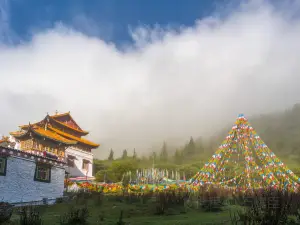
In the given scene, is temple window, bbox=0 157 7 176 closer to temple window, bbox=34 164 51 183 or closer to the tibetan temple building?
temple window, bbox=34 164 51 183

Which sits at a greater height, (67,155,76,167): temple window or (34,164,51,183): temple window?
(67,155,76,167): temple window

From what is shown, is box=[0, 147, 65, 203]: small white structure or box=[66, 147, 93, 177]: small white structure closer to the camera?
box=[0, 147, 65, 203]: small white structure

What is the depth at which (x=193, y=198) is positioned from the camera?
16641mm

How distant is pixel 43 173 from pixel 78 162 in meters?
28.8

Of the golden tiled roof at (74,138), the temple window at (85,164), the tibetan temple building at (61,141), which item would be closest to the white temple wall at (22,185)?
the tibetan temple building at (61,141)

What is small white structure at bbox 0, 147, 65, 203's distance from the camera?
16.8m

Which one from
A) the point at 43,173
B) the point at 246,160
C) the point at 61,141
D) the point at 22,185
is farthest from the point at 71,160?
the point at 246,160

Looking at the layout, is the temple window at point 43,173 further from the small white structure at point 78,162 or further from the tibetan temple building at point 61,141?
the small white structure at point 78,162

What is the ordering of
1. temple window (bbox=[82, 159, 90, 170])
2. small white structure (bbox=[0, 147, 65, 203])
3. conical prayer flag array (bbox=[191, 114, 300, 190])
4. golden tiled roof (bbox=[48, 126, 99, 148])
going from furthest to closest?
temple window (bbox=[82, 159, 90, 170]) → golden tiled roof (bbox=[48, 126, 99, 148]) → conical prayer flag array (bbox=[191, 114, 300, 190]) → small white structure (bbox=[0, 147, 65, 203])

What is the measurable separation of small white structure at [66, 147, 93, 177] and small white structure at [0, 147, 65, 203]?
964 inches

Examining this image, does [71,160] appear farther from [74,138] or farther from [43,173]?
[43,173]

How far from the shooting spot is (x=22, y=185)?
1783 cm

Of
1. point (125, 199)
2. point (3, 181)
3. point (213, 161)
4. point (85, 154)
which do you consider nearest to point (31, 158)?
point (3, 181)

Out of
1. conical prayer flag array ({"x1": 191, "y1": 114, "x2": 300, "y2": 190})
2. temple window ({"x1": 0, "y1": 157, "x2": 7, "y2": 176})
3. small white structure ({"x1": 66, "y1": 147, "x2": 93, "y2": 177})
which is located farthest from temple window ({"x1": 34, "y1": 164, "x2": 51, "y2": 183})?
small white structure ({"x1": 66, "y1": 147, "x2": 93, "y2": 177})
